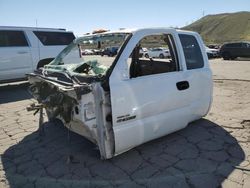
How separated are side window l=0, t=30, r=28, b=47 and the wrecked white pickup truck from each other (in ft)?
16.2

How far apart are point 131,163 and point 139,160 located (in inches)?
5.7

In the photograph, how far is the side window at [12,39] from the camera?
373 inches

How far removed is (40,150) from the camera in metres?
4.62

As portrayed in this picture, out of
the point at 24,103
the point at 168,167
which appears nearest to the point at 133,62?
the point at 168,167

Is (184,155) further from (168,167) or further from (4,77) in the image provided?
(4,77)

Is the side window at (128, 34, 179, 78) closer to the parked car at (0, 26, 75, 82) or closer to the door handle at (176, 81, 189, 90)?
the door handle at (176, 81, 189, 90)

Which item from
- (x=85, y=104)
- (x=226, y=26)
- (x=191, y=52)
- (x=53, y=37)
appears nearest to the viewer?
(x=85, y=104)

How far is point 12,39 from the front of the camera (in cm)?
963

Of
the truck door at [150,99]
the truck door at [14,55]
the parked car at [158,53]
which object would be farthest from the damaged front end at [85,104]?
the truck door at [14,55]

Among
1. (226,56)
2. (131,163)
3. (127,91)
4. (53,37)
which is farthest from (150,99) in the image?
(226,56)

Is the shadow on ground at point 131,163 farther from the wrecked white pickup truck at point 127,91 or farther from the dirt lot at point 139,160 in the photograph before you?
the wrecked white pickup truck at point 127,91

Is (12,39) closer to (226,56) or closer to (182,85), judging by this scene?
(182,85)

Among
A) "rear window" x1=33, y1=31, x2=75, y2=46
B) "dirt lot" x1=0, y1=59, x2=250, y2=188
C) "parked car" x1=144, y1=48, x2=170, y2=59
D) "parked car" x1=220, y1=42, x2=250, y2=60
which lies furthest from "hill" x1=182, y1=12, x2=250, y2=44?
"dirt lot" x1=0, y1=59, x2=250, y2=188

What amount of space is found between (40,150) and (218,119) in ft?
12.0
